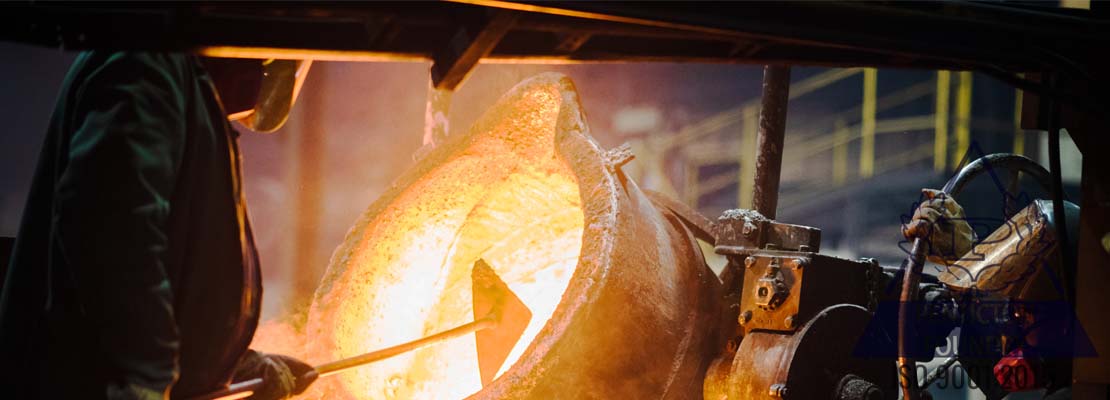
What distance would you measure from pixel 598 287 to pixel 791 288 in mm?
557

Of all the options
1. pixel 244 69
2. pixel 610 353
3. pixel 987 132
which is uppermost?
pixel 987 132

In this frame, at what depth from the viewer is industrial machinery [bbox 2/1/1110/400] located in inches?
61.2

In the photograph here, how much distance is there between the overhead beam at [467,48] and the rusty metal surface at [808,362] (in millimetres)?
1222

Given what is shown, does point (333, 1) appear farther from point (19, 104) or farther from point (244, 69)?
point (19, 104)

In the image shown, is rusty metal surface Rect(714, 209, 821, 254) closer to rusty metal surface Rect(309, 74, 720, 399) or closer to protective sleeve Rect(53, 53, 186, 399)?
rusty metal surface Rect(309, 74, 720, 399)

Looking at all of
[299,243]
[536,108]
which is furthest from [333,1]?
[299,243]

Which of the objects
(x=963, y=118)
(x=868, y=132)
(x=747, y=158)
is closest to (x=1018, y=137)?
(x=963, y=118)

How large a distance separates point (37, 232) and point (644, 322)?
1.45 metres

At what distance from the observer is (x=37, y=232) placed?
1.68m

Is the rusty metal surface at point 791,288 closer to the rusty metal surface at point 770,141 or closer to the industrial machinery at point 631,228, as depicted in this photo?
the industrial machinery at point 631,228

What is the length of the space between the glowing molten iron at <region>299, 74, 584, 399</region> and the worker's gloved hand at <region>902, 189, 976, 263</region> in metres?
0.99

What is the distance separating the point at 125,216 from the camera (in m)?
1.50

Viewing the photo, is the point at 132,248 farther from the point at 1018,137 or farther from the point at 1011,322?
the point at 1018,137

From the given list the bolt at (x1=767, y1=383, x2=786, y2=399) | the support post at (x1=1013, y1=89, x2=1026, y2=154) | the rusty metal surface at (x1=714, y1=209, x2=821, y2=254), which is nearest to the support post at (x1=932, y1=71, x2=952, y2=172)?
the support post at (x1=1013, y1=89, x2=1026, y2=154)
